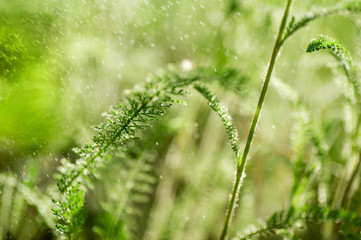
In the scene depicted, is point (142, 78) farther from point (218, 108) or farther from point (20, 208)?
point (218, 108)

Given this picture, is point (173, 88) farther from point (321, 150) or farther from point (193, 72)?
point (321, 150)

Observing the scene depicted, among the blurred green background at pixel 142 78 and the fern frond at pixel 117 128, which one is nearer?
the fern frond at pixel 117 128

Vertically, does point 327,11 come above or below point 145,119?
above

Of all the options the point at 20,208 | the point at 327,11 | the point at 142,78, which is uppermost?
the point at 142,78

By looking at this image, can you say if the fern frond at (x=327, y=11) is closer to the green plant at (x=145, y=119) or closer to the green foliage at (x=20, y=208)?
the green plant at (x=145, y=119)

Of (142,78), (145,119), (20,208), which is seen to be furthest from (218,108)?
(142,78)

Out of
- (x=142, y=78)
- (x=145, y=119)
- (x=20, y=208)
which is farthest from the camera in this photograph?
(x=142, y=78)

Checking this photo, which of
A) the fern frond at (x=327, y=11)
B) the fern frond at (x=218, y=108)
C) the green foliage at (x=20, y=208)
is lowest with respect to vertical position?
the green foliage at (x=20, y=208)

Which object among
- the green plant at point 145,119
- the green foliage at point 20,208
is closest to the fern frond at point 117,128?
the green plant at point 145,119
